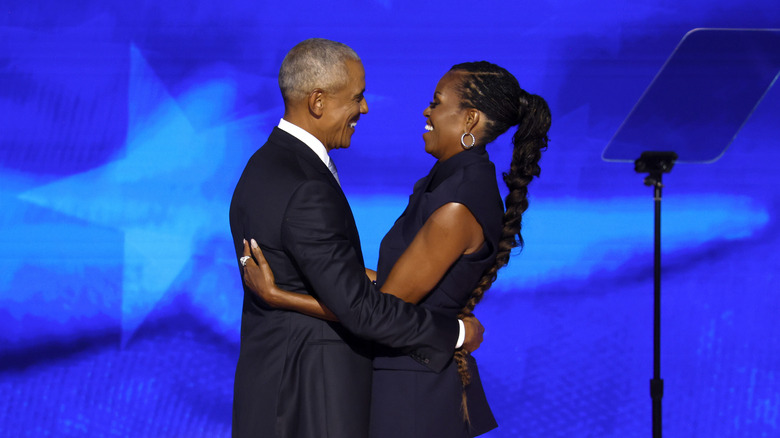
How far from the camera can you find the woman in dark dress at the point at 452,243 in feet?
5.24

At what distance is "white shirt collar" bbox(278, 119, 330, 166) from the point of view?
1.58m

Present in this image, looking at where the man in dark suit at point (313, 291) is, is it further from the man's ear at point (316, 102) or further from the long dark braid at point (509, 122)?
the long dark braid at point (509, 122)

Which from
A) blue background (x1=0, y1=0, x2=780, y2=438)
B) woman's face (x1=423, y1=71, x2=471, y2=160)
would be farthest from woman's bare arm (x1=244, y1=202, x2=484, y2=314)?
blue background (x1=0, y1=0, x2=780, y2=438)

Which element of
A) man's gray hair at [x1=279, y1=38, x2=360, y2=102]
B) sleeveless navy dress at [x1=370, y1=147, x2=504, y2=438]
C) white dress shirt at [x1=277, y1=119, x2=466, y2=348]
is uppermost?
man's gray hair at [x1=279, y1=38, x2=360, y2=102]

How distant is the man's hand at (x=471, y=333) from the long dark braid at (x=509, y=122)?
0.05 metres

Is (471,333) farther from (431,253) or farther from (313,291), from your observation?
(313,291)

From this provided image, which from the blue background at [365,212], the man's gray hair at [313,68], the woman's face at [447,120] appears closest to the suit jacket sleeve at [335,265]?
the man's gray hair at [313,68]

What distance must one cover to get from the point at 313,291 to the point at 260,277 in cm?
11

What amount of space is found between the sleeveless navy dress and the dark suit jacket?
1.8 inches

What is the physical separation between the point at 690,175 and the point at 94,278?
235 centimetres

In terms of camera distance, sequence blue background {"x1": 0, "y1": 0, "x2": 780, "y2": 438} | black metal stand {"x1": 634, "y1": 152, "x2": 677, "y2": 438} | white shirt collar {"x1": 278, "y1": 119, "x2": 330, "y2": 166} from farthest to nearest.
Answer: blue background {"x1": 0, "y1": 0, "x2": 780, "y2": 438} → black metal stand {"x1": 634, "y1": 152, "x2": 677, "y2": 438} → white shirt collar {"x1": 278, "y1": 119, "x2": 330, "y2": 166}

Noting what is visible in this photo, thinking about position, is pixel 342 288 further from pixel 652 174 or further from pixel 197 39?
pixel 197 39

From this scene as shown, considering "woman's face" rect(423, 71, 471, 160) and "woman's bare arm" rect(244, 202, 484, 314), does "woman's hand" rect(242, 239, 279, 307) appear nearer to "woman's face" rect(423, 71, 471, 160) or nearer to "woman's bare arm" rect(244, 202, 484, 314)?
"woman's bare arm" rect(244, 202, 484, 314)

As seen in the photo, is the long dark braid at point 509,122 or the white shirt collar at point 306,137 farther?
the long dark braid at point 509,122
